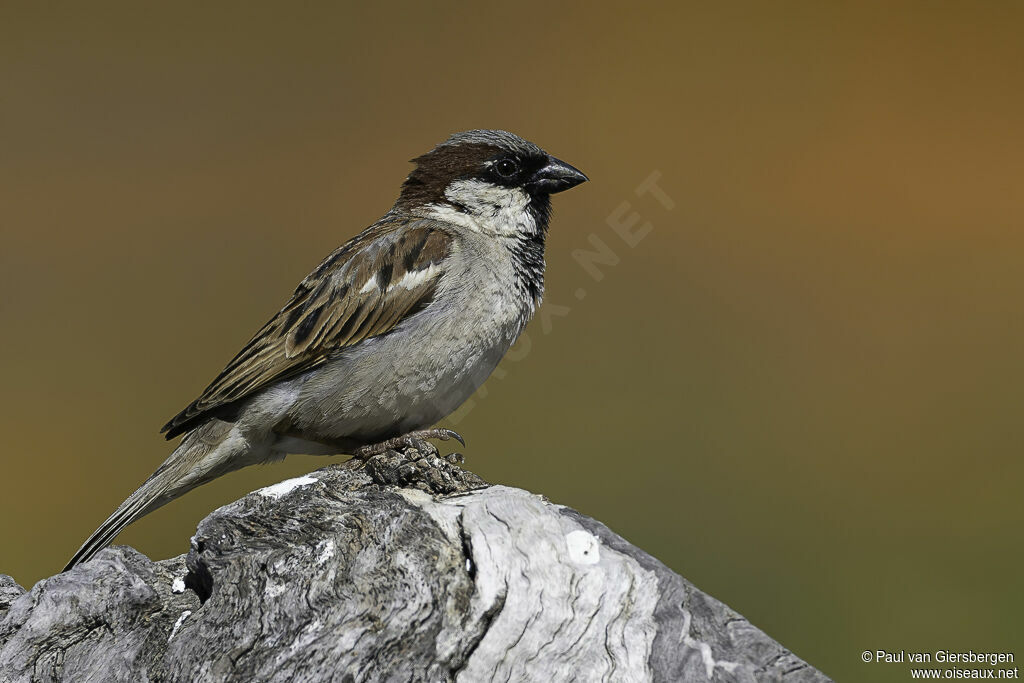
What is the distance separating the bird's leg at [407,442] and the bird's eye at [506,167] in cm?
81

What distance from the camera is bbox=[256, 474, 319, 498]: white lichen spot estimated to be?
1.85 metres

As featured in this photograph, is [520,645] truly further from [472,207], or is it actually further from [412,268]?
[472,207]

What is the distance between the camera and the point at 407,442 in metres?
2.33

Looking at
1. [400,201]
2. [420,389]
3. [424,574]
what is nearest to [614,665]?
[424,574]

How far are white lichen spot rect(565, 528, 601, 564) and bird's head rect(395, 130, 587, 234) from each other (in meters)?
1.23

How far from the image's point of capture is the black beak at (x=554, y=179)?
2.85 meters

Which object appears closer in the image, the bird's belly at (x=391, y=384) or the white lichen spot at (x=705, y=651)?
the white lichen spot at (x=705, y=651)

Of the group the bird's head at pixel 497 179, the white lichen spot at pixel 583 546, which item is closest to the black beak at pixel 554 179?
the bird's head at pixel 497 179

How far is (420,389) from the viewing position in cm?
247

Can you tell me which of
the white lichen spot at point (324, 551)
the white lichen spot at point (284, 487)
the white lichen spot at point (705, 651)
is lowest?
the white lichen spot at point (705, 651)

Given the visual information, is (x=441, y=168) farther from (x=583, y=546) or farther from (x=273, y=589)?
(x=273, y=589)

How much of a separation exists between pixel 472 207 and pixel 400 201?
10.7 inches

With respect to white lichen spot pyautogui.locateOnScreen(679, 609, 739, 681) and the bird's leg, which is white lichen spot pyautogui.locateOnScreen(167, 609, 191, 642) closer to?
the bird's leg

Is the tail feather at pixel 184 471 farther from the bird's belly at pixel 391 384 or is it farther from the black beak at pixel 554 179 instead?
the black beak at pixel 554 179
